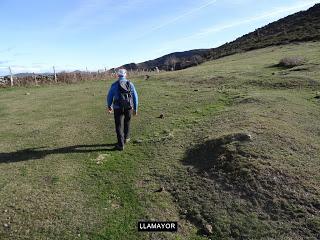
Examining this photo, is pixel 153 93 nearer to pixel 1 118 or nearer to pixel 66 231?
pixel 1 118

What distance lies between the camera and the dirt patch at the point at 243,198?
6867mm

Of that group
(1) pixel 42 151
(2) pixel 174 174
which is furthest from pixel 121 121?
(2) pixel 174 174

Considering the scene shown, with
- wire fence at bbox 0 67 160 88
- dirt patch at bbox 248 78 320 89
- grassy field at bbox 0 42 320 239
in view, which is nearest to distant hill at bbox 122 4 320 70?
wire fence at bbox 0 67 160 88

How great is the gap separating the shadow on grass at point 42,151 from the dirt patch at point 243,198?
2969mm

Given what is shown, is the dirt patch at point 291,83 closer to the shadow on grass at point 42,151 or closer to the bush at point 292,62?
the bush at point 292,62

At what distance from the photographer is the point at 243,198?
7.64 metres

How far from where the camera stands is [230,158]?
8.91 m

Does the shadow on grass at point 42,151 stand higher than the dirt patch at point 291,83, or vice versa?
the dirt patch at point 291,83

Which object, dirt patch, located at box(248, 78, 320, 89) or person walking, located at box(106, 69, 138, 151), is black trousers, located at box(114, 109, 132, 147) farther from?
dirt patch, located at box(248, 78, 320, 89)

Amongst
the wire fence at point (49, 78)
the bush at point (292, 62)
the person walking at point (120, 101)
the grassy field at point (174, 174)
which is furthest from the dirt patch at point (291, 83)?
the wire fence at point (49, 78)

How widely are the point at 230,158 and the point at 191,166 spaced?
891mm

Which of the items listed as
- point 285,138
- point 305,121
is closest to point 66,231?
point 285,138

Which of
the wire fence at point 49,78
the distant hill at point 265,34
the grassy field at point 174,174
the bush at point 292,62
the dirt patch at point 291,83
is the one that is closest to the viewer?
the grassy field at point 174,174

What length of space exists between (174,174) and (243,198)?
1818 mm
